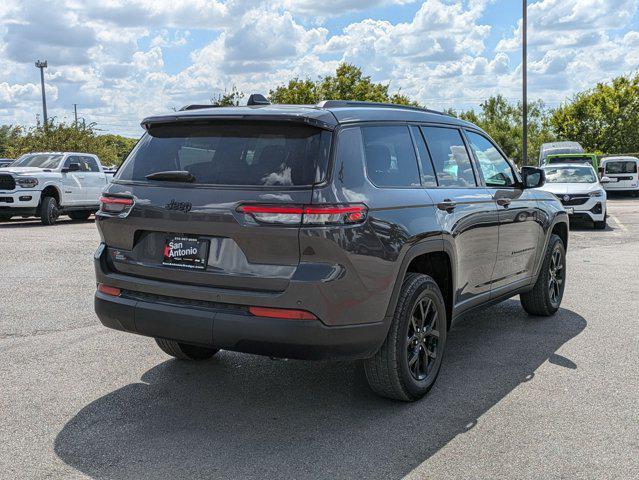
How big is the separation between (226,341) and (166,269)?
59 cm

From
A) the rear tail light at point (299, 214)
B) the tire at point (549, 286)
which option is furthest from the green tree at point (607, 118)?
the rear tail light at point (299, 214)

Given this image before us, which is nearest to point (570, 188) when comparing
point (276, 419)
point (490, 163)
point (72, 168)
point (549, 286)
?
point (549, 286)

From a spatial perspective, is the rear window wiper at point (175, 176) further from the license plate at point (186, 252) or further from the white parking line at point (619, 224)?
the white parking line at point (619, 224)

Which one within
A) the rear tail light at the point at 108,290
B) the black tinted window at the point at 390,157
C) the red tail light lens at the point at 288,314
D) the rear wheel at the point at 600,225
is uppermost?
the black tinted window at the point at 390,157

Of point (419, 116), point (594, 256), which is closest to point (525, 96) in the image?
point (594, 256)

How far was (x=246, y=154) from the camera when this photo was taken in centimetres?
404

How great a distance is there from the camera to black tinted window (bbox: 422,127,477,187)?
16.5 feet

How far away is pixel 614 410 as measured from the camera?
4363 mm

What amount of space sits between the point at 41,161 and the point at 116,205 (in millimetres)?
15756

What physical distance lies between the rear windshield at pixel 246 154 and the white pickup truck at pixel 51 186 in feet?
46.8

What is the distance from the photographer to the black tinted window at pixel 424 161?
4797 millimetres

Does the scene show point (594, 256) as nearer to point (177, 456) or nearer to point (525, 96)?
point (177, 456)

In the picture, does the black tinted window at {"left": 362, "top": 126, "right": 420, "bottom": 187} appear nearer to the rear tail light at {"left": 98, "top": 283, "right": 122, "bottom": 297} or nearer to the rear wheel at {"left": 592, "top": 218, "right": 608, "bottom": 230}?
the rear tail light at {"left": 98, "top": 283, "right": 122, "bottom": 297}

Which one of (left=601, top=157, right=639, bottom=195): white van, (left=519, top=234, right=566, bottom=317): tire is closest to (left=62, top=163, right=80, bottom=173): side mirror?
(left=519, top=234, right=566, bottom=317): tire
